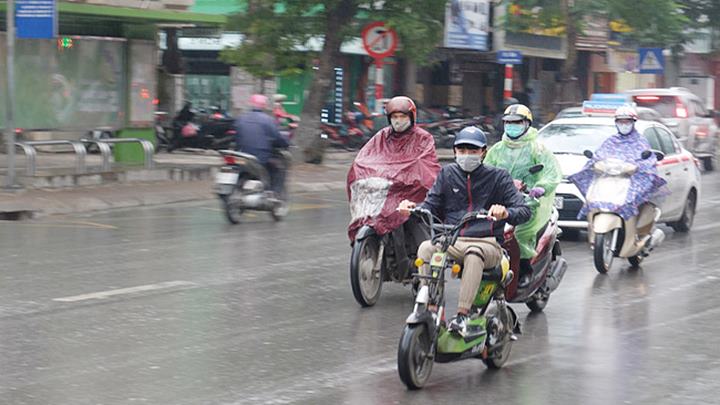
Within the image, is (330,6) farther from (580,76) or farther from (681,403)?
(580,76)

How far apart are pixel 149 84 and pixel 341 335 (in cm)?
1538

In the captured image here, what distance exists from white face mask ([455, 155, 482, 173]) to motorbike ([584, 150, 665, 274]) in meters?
5.17

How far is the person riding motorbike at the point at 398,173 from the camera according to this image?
11094 millimetres

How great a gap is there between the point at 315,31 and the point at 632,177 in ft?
44.1

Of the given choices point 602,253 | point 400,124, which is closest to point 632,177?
point 602,253

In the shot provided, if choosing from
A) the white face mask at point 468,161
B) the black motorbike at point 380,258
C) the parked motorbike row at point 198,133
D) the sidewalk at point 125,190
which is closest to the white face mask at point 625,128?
the black motorbike at point 380,258

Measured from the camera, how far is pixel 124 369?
822cm

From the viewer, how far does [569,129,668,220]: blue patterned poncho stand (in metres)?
13.8

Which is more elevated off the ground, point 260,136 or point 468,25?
point 468,25

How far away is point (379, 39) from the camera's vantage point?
25531 millimetres

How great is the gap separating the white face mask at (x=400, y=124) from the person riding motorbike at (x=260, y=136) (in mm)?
6724

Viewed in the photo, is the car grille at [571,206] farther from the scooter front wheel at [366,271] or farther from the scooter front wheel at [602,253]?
the scooter front wheel at [366,271]

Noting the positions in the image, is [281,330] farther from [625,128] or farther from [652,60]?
[652,60]

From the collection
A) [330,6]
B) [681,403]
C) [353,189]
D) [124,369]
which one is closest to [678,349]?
[681,403]
